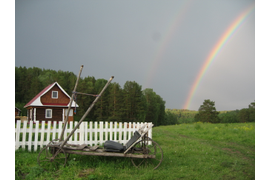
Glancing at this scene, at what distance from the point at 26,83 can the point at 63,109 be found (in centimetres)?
3912

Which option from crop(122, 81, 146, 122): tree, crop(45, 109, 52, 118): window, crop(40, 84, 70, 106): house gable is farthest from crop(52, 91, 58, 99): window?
crop(122, 81, 146, 122): tree

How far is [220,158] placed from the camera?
8633 mm

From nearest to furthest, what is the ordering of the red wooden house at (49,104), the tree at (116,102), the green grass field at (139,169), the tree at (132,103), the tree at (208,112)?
the green grass field at (139,169)
the red wooden house at (49,104)
the tree at (116,102)
the tree at (132,103)
the tree at (208,112)

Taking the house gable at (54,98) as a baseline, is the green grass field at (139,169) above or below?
below

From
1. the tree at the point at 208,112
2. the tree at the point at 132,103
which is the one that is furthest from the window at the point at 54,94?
the tree at the point at 208,112

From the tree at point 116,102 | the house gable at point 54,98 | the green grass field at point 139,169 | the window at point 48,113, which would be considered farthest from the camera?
the tree at point 116,102

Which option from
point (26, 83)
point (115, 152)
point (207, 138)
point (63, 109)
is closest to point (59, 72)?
point (26, 83)

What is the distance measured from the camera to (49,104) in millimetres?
26969

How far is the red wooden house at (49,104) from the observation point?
26484mm

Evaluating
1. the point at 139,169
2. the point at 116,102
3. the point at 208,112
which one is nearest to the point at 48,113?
the point at 116,102

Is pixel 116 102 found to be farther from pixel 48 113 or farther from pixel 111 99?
pixel 48 113

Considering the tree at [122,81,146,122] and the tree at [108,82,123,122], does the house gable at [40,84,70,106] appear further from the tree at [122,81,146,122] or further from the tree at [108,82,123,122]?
the tree at [122,81,146,122]

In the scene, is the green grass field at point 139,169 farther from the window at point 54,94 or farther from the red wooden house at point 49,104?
the window at point 54,94
